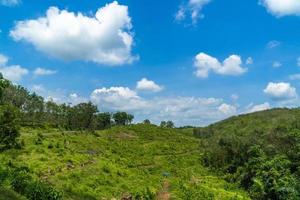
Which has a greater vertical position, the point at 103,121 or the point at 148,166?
the point at 103,121

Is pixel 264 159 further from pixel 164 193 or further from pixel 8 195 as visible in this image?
pixel 8 195

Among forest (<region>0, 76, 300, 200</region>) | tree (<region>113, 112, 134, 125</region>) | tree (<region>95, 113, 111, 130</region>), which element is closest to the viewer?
forest (<region>0, 76, 300, 200</region>)

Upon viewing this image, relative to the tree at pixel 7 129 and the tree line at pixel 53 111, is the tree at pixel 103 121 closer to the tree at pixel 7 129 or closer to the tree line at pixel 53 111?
the tree line at pixel 53 111

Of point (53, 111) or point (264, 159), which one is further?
point (53, 111)

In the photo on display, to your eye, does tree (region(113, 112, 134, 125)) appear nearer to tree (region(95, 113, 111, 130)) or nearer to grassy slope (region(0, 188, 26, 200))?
tree (region(95, 113, 111, 130))

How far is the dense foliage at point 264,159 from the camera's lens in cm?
5044

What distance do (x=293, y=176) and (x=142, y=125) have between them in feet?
336

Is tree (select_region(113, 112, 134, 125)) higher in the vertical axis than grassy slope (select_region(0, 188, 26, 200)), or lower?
higher

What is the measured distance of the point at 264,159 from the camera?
61188mm

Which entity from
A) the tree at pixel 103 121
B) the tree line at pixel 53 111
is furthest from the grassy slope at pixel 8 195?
the tree at pixel 103 121

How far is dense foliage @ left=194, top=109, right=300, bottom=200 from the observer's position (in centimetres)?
5044

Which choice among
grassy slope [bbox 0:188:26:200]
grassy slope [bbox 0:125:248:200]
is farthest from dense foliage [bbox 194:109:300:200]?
grassy slope [bbox 0:188:26:200]

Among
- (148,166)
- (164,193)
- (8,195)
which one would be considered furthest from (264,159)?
(8,195)

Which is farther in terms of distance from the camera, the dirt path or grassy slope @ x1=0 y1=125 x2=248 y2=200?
the dirt path
